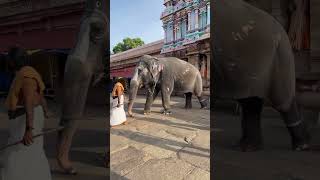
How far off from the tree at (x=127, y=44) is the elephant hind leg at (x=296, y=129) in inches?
33.2

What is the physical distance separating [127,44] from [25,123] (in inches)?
27.8

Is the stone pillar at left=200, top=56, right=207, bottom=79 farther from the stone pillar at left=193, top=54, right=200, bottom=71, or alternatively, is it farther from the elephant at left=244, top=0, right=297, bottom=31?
the elephant at left=244, top=0, right=297, bottom=31

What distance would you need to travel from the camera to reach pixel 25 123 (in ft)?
5.60

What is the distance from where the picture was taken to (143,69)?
2008mm

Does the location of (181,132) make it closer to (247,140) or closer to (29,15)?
(247,140)

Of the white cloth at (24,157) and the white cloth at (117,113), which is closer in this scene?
the white cloth at (24,157)

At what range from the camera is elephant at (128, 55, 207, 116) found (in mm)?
1822

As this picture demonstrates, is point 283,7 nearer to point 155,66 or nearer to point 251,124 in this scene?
point 251,124

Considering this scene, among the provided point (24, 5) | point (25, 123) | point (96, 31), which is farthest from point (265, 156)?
point (24, 5)

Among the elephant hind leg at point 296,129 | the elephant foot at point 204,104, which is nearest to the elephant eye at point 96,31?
the elephant foot at point 204,104

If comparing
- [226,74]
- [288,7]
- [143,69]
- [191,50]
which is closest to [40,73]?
[143,69]

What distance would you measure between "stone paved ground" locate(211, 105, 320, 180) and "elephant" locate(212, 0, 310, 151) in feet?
0.36

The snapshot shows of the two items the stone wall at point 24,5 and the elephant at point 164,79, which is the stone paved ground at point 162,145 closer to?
the elephant at point 164,79

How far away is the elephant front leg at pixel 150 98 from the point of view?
1.96 meters
